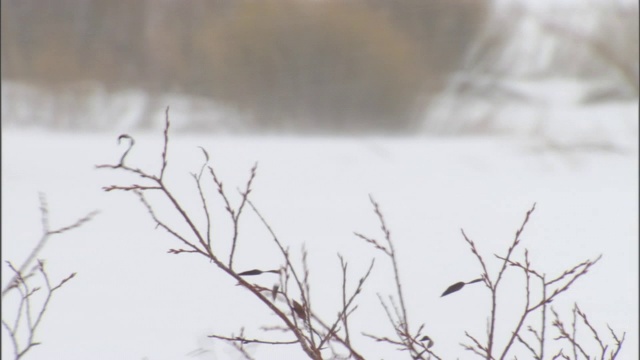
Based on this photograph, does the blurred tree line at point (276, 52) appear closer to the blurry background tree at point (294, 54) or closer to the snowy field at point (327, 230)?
the blurry background tree at point (294, 54)

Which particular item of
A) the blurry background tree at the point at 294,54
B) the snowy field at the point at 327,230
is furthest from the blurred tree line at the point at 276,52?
the snowy field at the point at 327,230

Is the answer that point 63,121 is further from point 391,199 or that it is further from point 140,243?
point 391,199

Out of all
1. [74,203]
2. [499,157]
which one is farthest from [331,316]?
[499,157]

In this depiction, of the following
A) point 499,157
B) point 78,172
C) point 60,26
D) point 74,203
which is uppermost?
point 60,26

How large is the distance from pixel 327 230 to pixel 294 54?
2.59 feet

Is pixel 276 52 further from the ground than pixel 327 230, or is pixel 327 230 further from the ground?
pixel 276 52

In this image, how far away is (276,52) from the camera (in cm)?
239

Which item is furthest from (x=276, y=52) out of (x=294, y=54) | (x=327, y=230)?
(x=327, y=230)

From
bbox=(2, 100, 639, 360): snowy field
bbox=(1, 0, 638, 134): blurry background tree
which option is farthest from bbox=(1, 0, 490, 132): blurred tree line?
bbox=(2, 100, 639, 360): snowy field

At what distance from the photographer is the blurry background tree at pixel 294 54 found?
2.34 m

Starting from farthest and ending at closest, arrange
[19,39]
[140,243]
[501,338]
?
[19,39]
[140,243]
[501,338]

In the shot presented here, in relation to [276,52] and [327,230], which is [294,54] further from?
[327,230]

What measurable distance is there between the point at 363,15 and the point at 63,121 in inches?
44.9

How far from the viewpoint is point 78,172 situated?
2.29 m
